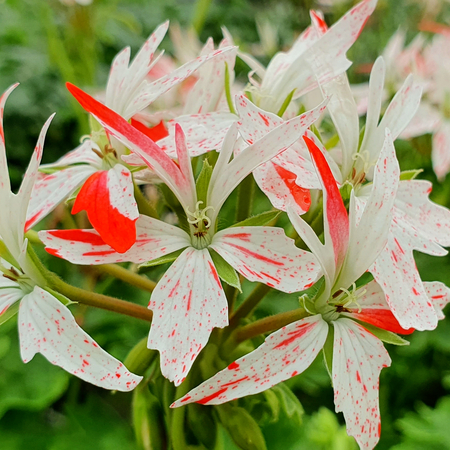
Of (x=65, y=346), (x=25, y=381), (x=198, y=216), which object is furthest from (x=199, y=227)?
(x=25, y=381)

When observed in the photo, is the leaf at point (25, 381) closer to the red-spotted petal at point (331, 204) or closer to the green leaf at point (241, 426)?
the green leaf at point (241, 426)

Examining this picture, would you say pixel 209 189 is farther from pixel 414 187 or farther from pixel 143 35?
pixel 143 35

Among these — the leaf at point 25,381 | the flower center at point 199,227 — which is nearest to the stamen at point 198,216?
the flower center at point 199,227

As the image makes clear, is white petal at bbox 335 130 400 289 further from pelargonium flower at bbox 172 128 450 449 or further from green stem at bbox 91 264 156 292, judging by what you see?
green stem at bbox 91 264 156 292

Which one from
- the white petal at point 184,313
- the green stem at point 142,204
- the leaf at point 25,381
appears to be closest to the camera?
the white petal at point 184,313

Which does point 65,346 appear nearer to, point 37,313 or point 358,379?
point 37,313
